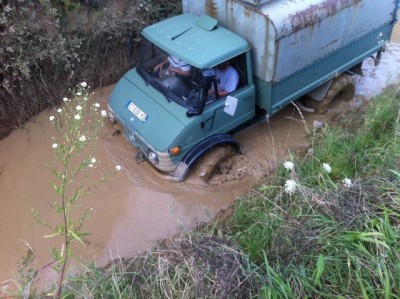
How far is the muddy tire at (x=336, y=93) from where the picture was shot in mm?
5949

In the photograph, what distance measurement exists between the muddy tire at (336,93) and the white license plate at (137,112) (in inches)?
106

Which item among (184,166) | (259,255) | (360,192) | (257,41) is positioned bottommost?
(184,166)

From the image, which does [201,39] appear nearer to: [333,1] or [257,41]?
[257,41]

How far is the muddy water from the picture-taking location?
4582mm

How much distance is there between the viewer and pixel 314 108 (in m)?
6.20

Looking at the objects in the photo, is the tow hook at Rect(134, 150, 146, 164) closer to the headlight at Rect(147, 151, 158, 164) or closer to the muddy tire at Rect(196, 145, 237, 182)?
the headlight at Rect(147, 151, 158, 164)

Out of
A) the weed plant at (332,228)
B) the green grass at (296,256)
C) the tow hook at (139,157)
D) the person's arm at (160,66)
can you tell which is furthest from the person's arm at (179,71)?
the green grass at (296,256)

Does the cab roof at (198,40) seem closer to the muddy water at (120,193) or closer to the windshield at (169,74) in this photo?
the windshield at (169,74)

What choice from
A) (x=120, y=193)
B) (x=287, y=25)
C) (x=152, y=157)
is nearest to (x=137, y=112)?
(x=152, y=157)

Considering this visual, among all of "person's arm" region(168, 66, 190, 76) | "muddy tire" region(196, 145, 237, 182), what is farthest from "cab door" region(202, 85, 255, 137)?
"person's arm" region(168, 66, 190, 76)

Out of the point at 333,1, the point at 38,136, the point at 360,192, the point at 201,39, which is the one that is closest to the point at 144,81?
the point at 201,39

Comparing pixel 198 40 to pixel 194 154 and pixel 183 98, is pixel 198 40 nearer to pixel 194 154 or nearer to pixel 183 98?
pixel 183 98

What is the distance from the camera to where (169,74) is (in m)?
4.80

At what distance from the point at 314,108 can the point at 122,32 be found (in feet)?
10.2
